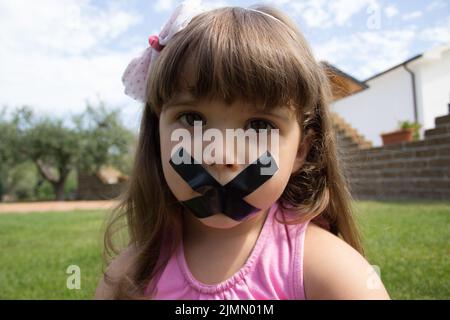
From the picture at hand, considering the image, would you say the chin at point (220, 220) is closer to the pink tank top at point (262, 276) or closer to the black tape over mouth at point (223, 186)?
the black tape over mouth at point (223, 186)

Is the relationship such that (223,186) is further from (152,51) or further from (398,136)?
(398,136)

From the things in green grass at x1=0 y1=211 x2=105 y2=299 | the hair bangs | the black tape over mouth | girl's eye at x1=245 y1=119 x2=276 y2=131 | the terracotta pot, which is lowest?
green grass at x1=0 y1=211 x2=105 y2=299

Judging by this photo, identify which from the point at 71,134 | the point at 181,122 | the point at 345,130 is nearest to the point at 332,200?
the point at 181,122

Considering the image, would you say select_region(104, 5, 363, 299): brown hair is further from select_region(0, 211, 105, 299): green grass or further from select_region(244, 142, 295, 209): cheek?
select_region(0, 211, 105, 299): green grass

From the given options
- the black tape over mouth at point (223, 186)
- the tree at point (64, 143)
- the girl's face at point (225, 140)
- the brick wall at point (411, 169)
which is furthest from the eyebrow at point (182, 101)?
the tree at point (64, 143)

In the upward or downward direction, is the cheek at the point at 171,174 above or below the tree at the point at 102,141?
below

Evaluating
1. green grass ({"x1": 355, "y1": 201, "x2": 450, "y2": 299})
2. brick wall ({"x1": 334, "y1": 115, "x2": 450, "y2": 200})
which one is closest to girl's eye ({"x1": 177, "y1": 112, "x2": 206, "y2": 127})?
green grass ({"x1": 355, "y1": 201, "x2": 450, "y2": 299})

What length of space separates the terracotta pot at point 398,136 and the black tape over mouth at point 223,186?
6005mm

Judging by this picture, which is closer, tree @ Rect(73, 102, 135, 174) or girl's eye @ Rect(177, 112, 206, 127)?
girl's eye @ Rect(177, 112, 206, 127)

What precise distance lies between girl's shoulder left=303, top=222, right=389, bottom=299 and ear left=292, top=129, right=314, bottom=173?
23 centimetres

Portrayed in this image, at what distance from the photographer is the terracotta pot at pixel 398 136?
20.5 ft

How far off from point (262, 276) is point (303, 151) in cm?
36

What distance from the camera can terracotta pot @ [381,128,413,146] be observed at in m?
6.24
